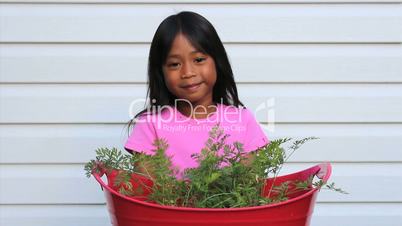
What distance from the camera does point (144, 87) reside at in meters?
2.36

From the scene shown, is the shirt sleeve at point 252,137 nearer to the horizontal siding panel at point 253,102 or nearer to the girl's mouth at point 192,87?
the girl's mouth at point 192,87

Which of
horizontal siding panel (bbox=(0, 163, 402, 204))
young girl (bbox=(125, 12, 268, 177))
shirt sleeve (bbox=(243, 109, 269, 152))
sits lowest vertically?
horizontal siding panel (bbox=(0, 163, 402, 204))

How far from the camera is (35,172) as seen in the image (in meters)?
2.38

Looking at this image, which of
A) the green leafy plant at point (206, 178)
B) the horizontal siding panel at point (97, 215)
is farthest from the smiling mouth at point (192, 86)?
the horizontal siding panel at point (97, 215)

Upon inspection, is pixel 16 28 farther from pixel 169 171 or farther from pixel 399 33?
pixel 399 33

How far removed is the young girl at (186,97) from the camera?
1.71m

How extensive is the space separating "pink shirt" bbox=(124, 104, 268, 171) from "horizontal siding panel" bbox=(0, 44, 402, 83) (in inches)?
21.7

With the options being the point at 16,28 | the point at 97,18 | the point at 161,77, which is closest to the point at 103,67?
the point at 97,18

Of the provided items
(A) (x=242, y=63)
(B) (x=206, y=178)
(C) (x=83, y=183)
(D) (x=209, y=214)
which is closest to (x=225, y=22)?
(A) (x=242, y=63)

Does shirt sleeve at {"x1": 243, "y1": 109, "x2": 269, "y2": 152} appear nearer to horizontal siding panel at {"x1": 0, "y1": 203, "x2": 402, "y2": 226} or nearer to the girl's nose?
the girl's nose

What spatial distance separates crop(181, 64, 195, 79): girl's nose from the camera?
167cm

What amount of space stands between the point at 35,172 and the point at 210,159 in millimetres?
1435

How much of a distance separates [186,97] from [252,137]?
0.83 feet

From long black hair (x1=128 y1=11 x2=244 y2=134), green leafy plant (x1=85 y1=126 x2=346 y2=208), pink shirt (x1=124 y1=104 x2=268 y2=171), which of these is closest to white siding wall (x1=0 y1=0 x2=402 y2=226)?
long black hair (x1=128 y1=11 x2=244 y2=134)
